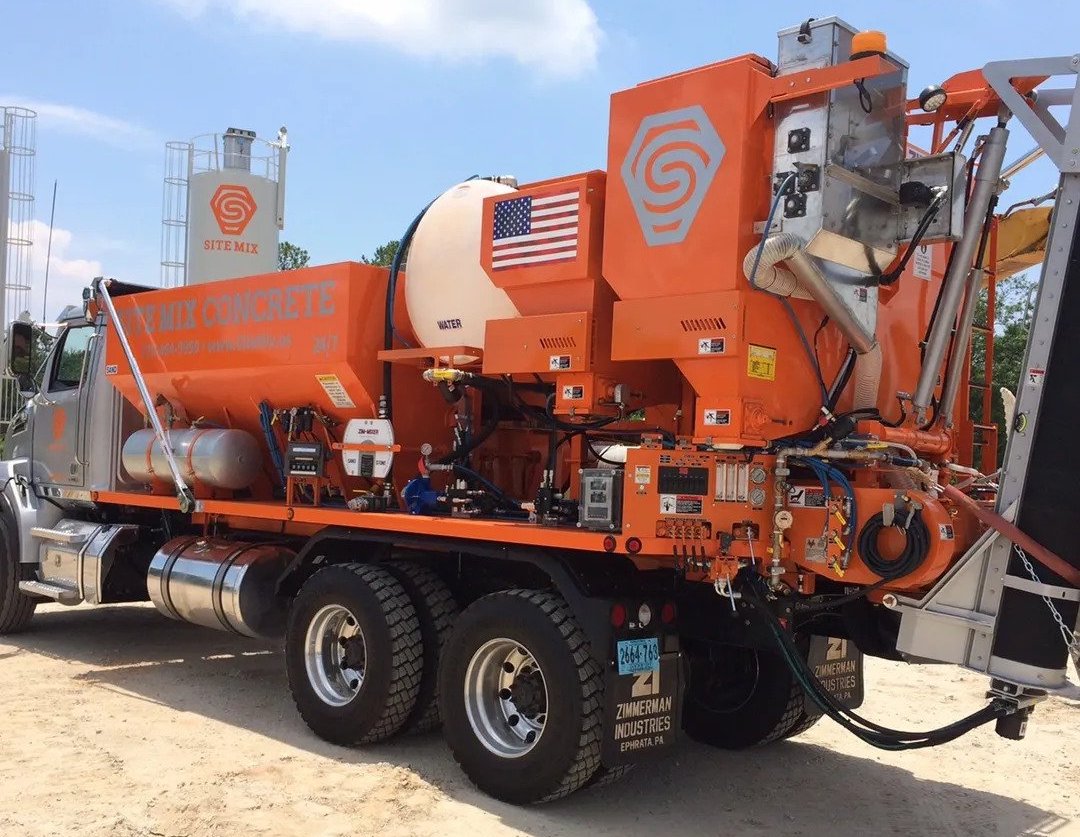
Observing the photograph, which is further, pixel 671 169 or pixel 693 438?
pixel 671 169

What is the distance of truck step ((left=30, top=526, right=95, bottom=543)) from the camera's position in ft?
28.4

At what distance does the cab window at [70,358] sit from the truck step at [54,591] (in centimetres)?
172

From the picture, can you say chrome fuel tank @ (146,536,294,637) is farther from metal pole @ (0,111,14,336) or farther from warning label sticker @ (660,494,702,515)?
metal pole @ (0,111,14,336)

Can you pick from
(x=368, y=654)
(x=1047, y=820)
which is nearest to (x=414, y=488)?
(x=368, y=654)

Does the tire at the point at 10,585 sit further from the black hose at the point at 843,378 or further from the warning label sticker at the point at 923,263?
the warning label sticker at the point at 923,263

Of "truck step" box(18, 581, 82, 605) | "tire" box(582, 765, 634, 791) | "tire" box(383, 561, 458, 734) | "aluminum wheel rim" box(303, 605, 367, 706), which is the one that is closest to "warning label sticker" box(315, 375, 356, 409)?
"tire" box(383, 561, 458, 734)

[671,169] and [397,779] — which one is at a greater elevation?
[671,169]

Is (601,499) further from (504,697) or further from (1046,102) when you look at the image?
(1046,102)

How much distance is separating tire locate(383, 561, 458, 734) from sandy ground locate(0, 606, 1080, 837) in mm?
225

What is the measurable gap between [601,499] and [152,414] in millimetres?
4274

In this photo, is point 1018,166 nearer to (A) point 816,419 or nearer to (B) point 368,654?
(A) point 816,419

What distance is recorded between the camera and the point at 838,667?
595 centimetres

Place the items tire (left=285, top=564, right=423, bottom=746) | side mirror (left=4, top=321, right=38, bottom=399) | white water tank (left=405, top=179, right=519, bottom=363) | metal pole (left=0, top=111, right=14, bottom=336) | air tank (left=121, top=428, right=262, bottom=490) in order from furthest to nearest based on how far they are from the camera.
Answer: metal pole (left=0, top=111, right=14, bottom=336)
side mirror (left=4, top=321, right=38, bottom=399)
air tank (left=121, top=428, right=262, bottom=490)
white water tank (left=405, top=179, right=519, bottom=363)
tire (left=285, top=564, right=423, bottom=746)

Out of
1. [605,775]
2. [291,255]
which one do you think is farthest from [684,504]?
[291,255]
